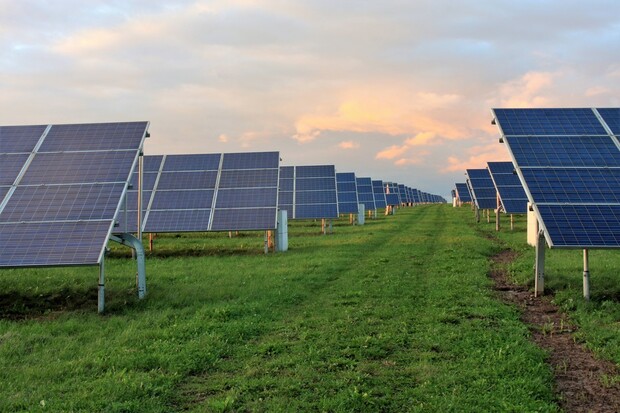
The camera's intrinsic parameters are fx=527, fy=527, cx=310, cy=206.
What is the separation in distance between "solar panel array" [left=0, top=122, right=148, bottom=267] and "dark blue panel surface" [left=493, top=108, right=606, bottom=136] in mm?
10045

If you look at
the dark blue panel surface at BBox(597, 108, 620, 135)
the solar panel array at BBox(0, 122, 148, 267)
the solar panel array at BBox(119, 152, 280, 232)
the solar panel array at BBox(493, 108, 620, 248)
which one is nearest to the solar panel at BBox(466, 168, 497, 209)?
the solar panel array at BBox(119, 152, 280, 232)

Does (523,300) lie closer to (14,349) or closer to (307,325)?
(307,325)

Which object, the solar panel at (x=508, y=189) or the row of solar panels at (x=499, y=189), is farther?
the row of solar panels at (x=499, y=189)

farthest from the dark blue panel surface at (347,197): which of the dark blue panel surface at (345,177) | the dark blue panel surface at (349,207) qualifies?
the dark blue panel surface at (345,177)

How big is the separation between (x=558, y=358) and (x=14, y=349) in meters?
8.18

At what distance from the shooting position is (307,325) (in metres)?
9.28

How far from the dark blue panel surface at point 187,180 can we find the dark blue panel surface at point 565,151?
43.5 ft

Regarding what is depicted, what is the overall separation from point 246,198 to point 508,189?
58.1 feet

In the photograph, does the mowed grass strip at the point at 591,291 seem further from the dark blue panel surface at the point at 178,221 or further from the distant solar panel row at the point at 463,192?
the distant solar panel row at the point at 463,192

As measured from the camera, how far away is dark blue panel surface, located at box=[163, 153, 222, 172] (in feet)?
80.0

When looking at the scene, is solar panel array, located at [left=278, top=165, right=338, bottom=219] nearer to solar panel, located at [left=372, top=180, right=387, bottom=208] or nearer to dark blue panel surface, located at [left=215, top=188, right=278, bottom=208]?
dark blue panel surface, located at [left=215, top=188, right=278, bottom=208]

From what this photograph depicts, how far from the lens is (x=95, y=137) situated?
47.6 feet

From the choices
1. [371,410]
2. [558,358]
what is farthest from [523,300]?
[371,410]

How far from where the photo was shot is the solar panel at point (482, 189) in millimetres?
36469
